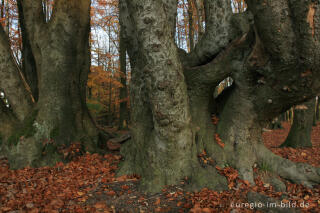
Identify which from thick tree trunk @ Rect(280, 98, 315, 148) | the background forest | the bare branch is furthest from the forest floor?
thick tree trunk @ Rect(280, 98, 315, 148)

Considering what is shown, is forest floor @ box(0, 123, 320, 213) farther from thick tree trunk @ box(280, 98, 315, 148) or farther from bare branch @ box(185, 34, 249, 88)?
thick tree trunk @ box(280, 98, 315, 148)

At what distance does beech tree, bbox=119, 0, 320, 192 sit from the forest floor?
207 millimetres

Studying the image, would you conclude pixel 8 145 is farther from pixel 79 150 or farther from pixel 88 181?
pixel 88 181

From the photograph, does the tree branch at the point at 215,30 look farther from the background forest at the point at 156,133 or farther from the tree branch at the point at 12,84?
the tree branch at the point at 12,84

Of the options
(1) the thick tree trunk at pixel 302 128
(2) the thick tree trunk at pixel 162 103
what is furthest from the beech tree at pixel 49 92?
(1) the thick tree trunk at pixel 302 128

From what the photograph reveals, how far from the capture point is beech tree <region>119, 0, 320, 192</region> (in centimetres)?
262

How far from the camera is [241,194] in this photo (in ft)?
9.26

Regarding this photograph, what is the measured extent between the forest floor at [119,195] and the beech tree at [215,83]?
21 cm

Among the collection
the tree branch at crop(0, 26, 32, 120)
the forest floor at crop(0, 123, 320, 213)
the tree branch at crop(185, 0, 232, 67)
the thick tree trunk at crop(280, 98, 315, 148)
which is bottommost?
the forest floor at crop(0, 123, 320, 213)

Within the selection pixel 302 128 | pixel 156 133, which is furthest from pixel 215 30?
pixel 302 128

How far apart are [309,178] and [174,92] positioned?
2759 millimetres

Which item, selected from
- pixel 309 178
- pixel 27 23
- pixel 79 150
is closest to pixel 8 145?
pixel 79 150

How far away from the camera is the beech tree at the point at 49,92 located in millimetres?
4383

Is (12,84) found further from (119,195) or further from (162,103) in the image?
(162,103)
